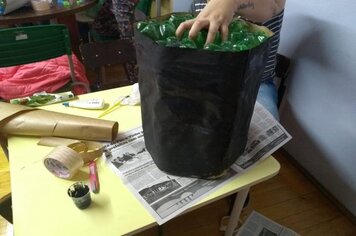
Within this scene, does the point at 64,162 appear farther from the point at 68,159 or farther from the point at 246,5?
the point at 246,5

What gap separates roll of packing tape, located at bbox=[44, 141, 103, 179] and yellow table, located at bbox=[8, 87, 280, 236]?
0.02m

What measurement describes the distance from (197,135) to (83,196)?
27 cm

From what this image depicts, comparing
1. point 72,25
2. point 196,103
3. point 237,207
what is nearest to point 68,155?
point 196,103

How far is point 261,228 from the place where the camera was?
1.24 m

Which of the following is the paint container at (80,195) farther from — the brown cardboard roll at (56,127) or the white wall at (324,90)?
the white wall at (324,90)

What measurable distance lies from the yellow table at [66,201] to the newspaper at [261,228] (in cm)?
62

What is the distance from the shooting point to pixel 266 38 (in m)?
0.57

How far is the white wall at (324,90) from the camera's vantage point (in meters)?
1.12

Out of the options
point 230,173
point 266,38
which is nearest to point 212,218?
point 230,173

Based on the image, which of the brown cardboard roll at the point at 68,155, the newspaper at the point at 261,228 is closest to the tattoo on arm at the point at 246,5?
the brown cardboard roll at the point at 68,155

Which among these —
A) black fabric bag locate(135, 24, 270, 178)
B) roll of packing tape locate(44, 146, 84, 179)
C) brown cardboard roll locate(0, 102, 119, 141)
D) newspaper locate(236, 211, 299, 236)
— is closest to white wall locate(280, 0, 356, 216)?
newspaper locate(236, 211, 299, 236)

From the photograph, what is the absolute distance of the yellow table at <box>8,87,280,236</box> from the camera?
560 millimetres

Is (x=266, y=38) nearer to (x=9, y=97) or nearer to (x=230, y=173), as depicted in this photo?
(x=230, y=173)

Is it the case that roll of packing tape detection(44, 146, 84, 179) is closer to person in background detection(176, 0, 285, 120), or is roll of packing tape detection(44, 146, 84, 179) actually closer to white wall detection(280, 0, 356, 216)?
person in background detection(176, 0, 285, 120)
